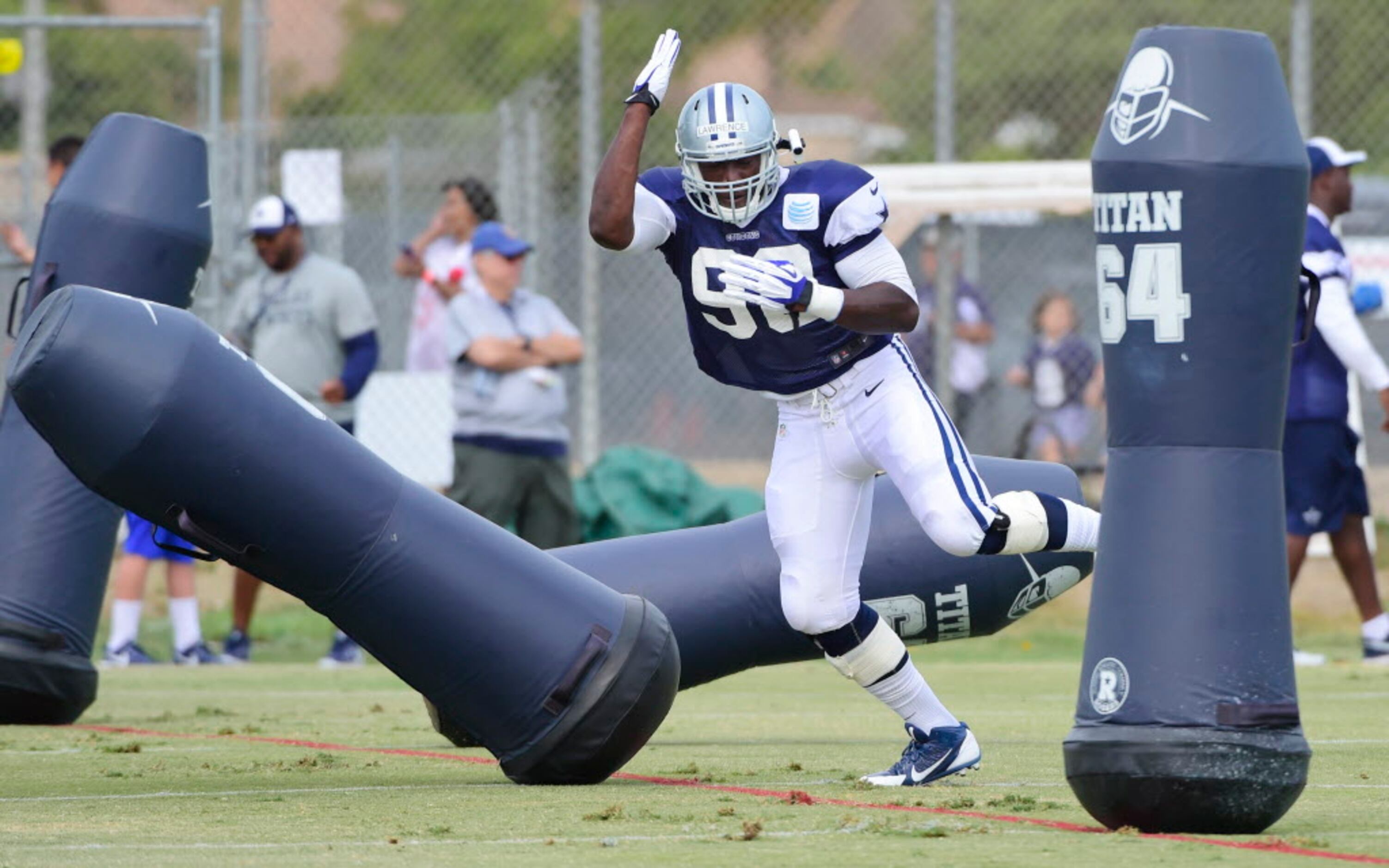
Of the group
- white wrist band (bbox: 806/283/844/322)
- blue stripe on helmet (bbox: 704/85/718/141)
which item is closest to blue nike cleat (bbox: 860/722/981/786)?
white wrist band (bbox: 806/283/844/322)

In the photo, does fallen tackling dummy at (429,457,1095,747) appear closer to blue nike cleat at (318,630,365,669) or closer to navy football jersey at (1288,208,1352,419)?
navy football jersey at (1288,208,1352,419)

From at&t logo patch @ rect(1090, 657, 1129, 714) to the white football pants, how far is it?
1142mm

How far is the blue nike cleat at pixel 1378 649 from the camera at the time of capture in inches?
367

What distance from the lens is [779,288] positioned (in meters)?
5.12

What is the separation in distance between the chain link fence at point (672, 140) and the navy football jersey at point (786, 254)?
19.3 feet

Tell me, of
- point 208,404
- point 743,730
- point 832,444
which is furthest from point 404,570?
point 743,730

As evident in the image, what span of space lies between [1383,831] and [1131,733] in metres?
0.58

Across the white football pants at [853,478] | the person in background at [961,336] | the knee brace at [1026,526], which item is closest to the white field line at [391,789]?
the white football pants at [853,478]

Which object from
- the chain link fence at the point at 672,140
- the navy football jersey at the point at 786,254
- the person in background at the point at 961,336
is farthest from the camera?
the person in background at the point at 961,336

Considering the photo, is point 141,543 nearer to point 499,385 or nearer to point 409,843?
point 499,385

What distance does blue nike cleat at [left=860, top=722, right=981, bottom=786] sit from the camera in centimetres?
541

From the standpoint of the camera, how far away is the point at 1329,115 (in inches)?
475

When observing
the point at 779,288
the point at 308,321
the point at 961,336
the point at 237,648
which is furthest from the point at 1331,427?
the point at 237,648

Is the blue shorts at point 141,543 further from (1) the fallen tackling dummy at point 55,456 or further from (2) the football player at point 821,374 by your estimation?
(2) the football player at point 821,374
